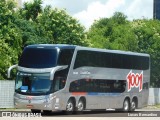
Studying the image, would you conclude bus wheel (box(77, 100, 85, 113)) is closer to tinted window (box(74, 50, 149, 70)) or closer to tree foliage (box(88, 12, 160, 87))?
tinted window (box(74, 50, 149, 70))

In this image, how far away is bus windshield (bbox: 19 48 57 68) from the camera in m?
30.2

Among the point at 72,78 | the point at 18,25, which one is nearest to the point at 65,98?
the point at 72,78

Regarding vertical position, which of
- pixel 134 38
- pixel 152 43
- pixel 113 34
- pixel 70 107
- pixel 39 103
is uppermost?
pixel 113 34

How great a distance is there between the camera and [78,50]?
3188 centimetres

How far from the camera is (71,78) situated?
3106 cm

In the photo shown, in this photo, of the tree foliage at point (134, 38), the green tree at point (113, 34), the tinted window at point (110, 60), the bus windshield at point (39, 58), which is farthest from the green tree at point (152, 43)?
the bus windshield at point (39, 58)

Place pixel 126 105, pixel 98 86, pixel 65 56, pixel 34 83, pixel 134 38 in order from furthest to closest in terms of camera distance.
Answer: pixel 134 38
pixel 126 105
pixel 98 86
pixel 65 56
pixel 34 83

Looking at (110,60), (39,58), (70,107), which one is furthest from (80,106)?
(39,58)

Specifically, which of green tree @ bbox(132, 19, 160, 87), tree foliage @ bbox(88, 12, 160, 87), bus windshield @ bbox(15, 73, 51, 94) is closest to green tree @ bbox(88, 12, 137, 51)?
tree foliage @ bbox(88, 12, 160, 87)

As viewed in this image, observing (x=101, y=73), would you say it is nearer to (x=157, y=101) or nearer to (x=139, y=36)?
(x=157, y=101)

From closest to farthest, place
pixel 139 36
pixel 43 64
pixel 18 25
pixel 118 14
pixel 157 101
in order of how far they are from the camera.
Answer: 1. pixel 43 64
2. pixel 18 25
3. pixel 157 101
4. pixel 139 36
5. pixel 118 14

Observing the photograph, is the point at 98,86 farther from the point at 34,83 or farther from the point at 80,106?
A: the point at 34,83

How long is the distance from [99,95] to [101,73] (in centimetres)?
148

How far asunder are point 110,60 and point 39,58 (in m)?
6.20
